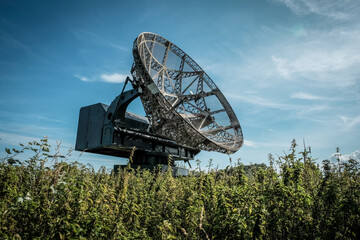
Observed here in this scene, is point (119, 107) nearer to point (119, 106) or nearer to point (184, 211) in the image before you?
point (119, 106)

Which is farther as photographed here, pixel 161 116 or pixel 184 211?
pixel 161 116

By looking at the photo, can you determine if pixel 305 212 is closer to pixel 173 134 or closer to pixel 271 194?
pixel 271 194

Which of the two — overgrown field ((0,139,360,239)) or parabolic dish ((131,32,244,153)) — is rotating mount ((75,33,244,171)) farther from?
overgrown field ((0,139,360,239))

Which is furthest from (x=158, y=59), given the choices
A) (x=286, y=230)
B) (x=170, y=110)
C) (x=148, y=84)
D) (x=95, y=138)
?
(x=286, y=230)

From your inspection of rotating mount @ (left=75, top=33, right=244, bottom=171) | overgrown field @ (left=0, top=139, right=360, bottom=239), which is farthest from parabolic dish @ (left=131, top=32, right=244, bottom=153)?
overgrown field @ (left=0, top=139, right=360, bottom=239)

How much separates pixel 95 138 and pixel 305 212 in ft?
55.2

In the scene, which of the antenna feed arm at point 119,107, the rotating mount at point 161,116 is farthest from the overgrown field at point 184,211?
the antenna feed arm at point 119,107

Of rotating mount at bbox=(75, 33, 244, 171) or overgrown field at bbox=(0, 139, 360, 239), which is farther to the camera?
rotating mount at bbox=(75, 33, 244, 171)

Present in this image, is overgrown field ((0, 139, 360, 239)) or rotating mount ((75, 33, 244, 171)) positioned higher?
rotating mount ((75, 33, 244, 171))

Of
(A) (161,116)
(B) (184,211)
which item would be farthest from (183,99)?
(B) (184,211)

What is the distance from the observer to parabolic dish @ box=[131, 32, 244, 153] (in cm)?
1529

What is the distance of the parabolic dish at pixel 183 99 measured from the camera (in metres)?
15.3

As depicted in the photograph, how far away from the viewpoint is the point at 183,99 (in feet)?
61.9

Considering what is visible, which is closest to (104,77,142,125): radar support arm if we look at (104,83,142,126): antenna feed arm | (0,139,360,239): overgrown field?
(104,83,142,126): antenna feed arm
